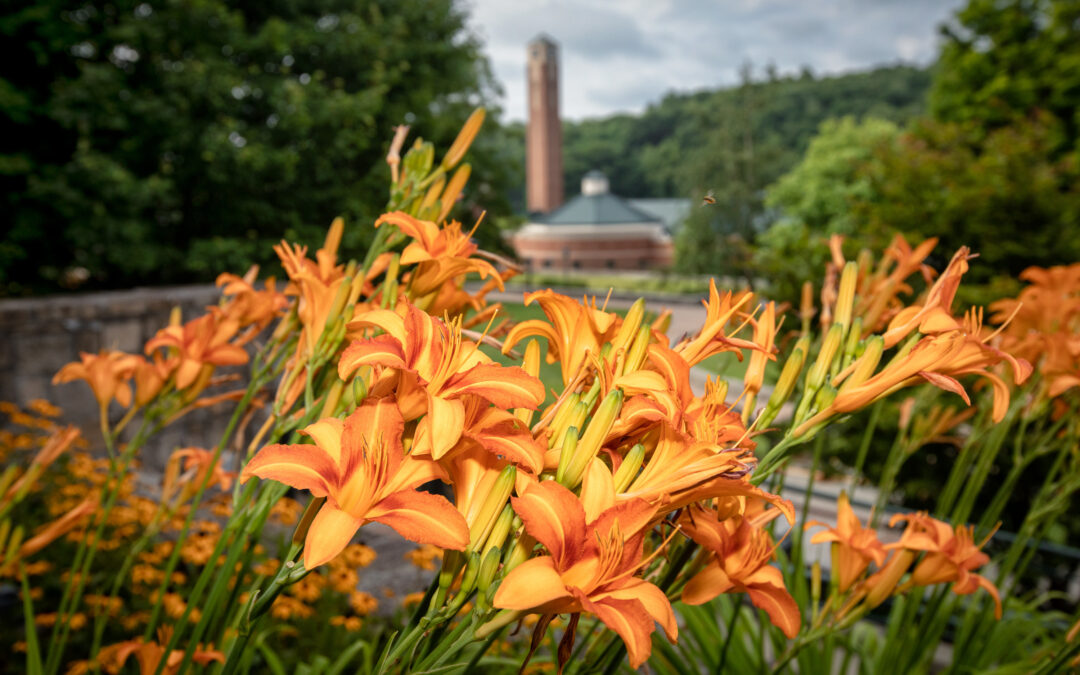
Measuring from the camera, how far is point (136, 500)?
112 inches

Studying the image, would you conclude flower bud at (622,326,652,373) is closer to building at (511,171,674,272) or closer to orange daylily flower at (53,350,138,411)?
orange daylily flower at (53,350,138,411)

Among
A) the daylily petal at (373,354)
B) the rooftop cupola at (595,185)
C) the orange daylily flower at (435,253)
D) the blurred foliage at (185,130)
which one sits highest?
the rooftop cupola at (595,185)

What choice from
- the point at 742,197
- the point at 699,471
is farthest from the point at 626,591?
the point at 742,197

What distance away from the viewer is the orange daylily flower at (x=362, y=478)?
509 mm

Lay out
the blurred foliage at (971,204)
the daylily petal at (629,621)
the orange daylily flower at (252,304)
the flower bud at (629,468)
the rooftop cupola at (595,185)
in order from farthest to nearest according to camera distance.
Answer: the rooftop cupola at (595,185), the blurred foliage at (971,204), the orange daylily flower at (252,304), the flower bud at (629,468), the daylily petal at (629,621)

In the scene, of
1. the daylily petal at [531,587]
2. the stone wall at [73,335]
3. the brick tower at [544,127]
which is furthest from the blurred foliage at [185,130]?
the brick tower at [544,127]

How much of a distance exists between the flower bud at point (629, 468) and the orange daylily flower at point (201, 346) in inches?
31.4

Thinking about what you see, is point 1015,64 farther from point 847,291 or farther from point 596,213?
point 596,213

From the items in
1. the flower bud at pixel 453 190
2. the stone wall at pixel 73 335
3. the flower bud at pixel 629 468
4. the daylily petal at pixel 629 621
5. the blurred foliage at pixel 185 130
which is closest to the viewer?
the daylily petal at pixel 629 621

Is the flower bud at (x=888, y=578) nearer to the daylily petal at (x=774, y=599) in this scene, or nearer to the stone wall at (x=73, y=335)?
the daylily petal at (x=774, y=599)

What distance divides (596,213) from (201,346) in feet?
129

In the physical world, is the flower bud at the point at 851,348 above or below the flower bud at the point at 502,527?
Answer: above

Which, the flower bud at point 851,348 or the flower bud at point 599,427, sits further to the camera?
the flower bud at point 851,348

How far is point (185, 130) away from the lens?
7.41m
